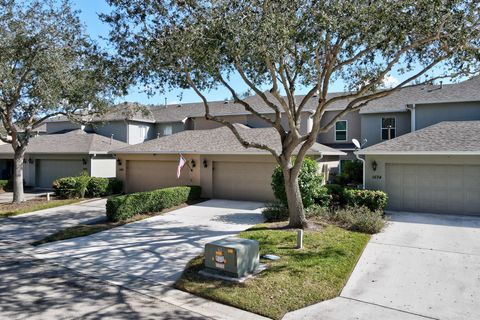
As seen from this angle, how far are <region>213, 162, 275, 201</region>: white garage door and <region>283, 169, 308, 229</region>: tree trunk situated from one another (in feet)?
19.3

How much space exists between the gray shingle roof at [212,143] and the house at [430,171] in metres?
3.47

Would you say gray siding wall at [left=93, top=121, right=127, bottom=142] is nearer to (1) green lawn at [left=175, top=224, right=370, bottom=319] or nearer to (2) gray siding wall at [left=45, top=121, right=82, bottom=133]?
(2) gray siding wall at [left=45, top=121, right=82, bottom=133]

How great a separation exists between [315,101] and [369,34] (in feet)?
51.9

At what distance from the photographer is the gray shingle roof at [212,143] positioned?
1788 centimetres

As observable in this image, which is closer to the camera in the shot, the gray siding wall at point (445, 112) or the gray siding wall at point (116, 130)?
the gray siding wall at point (445, 112)

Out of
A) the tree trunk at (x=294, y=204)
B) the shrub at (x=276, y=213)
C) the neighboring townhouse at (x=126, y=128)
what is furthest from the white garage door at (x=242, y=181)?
the neighboring townhouse at (x=126, y=128)

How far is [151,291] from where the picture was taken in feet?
22.1

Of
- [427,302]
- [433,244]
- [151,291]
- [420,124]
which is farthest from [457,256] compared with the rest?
[420,124]

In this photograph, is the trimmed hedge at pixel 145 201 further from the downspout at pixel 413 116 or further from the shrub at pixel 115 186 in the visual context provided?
the downspout at pixel 413 116

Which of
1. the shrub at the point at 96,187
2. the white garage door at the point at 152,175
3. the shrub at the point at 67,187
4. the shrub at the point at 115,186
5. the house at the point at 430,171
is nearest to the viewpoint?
the house at the point at 430,171

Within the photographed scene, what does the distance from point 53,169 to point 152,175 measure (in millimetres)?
8778

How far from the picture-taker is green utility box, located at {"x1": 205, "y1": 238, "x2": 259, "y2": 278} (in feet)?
22.7

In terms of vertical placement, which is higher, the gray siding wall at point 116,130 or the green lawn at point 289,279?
the gray siding wall at point 116,130

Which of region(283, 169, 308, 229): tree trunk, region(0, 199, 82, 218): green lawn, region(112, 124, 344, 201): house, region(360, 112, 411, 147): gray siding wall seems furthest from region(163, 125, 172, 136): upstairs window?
region(283, 169, 308, 229): tree trunk
